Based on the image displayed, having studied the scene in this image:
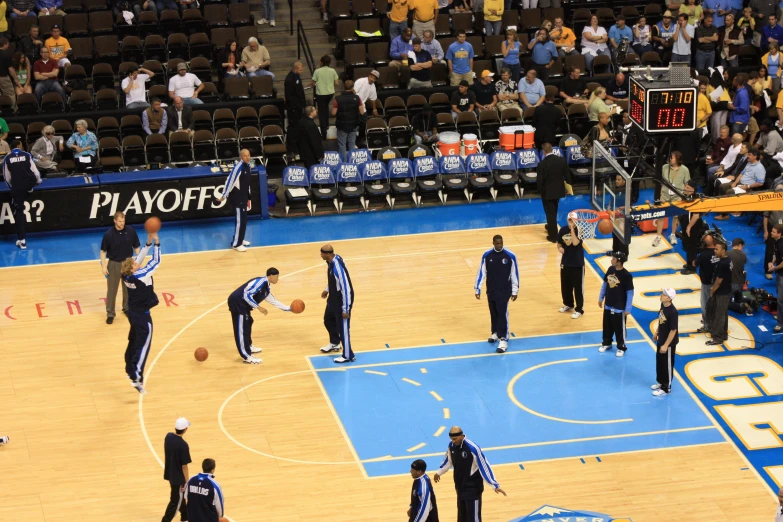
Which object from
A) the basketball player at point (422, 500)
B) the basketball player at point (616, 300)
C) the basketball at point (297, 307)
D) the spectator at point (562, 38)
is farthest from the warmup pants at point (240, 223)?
the basketball player at point (422, 500)

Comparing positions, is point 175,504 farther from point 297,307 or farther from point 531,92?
point 531,92

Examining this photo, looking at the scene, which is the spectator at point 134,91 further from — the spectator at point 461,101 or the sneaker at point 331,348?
the sneaker at point 331,348

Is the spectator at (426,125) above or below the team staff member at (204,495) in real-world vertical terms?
above

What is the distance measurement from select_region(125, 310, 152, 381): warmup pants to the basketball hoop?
28.9ft

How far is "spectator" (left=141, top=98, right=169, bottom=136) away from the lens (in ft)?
90.3

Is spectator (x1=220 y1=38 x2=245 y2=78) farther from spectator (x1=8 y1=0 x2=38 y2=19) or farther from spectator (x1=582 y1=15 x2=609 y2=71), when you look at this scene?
spectator (x1=582 y1=15 x2=609 y2=71)

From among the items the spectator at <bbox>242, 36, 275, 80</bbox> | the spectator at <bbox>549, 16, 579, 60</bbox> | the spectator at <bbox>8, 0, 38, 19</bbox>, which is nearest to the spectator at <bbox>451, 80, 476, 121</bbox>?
the spectator at <bbox>549, 16, 579, 60</bbox>

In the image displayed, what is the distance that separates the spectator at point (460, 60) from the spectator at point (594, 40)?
3035 millimetres

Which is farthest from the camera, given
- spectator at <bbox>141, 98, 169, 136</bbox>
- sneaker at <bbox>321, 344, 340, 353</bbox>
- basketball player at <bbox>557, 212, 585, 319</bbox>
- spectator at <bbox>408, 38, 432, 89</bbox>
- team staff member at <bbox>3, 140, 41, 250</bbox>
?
spectator at <bbox>408, 38, 432, 89</bbox>

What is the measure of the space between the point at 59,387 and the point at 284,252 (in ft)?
20.5

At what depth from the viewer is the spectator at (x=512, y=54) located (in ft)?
96.8

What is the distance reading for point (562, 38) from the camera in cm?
3056

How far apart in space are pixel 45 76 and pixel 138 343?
11.4 m

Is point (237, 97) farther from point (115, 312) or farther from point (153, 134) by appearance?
point (115, 312)
